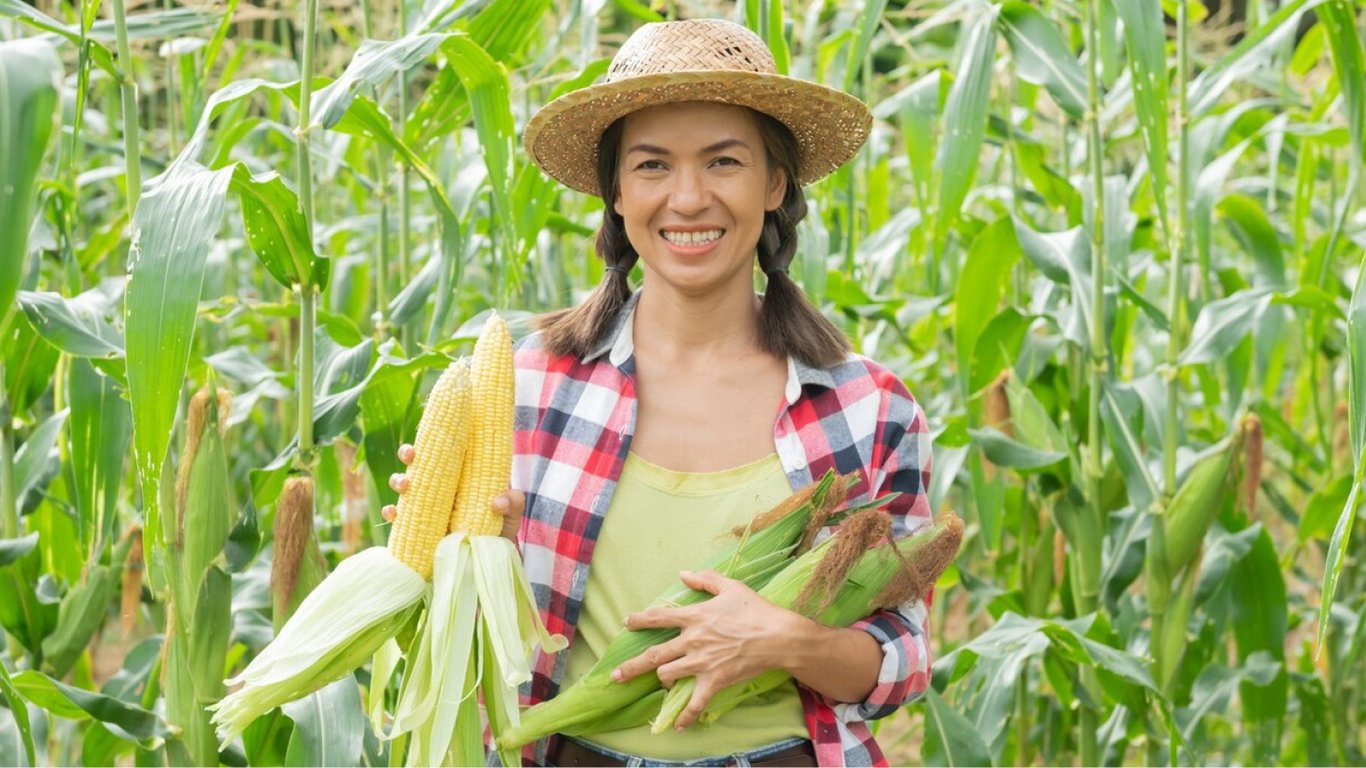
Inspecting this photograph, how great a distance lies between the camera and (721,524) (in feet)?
5.98

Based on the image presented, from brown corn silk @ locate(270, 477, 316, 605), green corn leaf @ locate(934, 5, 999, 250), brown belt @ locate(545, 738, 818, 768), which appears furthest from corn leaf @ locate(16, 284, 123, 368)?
green corn leaf @ locate(934, 5, 999, 250)

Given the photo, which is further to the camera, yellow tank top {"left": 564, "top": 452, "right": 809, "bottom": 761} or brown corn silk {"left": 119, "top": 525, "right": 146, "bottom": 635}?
brown corn silk {"left": 119, "top": 525, "right": 146, "bottom": 635}

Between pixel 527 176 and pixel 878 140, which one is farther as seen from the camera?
pixel 878 140

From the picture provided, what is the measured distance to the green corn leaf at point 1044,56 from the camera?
2.79m

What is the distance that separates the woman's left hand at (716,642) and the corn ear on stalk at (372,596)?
266 millimetres

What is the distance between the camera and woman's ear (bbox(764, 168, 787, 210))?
1.98 m

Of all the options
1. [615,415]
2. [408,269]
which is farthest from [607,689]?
[408,269]

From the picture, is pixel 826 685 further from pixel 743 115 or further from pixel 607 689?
pixel 743 115

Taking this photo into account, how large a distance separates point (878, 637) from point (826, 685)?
96 millimetres

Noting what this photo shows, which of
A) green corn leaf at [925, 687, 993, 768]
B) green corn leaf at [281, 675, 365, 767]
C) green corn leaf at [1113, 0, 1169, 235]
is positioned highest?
green corn leaf at [1113, 0, 1169, 235]

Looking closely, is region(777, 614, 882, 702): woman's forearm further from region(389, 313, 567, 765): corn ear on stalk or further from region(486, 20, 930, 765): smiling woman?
region(389, 313, 567, 765): corn ear on stalk

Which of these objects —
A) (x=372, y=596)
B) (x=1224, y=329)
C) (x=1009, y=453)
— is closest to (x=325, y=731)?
(x=372, y=596)

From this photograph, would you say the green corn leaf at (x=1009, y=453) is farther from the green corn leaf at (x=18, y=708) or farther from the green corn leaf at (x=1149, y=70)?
the green corn leaf at (x=18, y=708)

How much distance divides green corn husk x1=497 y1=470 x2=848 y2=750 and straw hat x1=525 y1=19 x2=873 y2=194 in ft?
1.64
